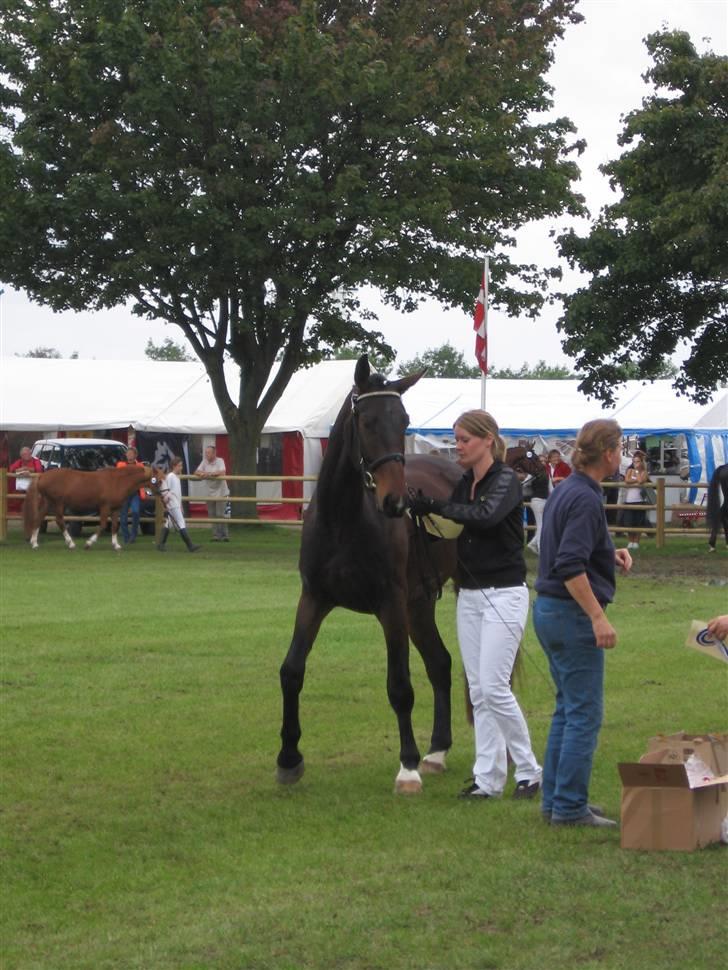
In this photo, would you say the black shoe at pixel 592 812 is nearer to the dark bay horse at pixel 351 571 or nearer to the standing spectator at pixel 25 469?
the dark bay horse at pixel 351 571

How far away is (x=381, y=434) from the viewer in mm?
7469

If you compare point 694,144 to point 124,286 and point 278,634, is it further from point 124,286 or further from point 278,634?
point 278,634

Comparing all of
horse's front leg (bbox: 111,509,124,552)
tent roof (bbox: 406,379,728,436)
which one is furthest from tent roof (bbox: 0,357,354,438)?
horse's front leg (bbox: 111,509,124,552)

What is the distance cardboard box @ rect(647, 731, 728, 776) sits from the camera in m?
6.54

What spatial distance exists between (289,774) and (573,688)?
2.01 metres

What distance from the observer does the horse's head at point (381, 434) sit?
7254 millimetres

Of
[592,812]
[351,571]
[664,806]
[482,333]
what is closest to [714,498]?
A: [482,333]

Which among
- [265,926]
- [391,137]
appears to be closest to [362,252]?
[391,137]

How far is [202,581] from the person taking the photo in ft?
67.6

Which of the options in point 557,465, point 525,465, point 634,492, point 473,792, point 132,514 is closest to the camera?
point 473,792

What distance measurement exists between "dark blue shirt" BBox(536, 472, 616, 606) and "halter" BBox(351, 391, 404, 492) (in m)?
0.91

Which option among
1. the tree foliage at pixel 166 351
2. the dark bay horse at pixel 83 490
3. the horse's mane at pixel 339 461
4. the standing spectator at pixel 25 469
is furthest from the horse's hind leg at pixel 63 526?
the tree foliage at pixel 166 351

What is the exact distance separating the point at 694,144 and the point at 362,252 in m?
7.66

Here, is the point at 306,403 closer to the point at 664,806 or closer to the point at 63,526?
the point at 63,526
